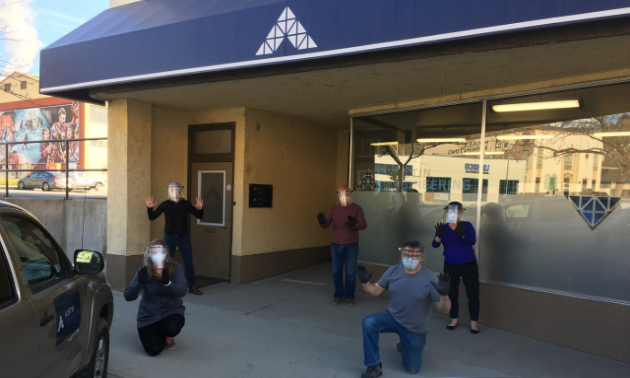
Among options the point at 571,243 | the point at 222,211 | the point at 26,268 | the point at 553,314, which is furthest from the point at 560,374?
the point at 222,211

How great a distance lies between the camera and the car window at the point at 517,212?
5496mm

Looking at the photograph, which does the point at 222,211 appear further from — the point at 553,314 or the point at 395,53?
the point at 553,314

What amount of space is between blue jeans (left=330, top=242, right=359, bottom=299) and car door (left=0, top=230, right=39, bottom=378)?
4.73 m

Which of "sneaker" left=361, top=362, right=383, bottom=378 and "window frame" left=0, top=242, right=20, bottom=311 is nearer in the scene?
"window frame" left=0, top=242, right=20, bottom=311

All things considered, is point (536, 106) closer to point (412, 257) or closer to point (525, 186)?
point (525, 186)

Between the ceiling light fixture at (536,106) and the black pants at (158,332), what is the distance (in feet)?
15.3

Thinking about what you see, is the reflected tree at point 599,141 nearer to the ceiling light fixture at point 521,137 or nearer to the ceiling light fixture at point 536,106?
the ceiling light fixture at point 521,137

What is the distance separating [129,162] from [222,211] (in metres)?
1.79

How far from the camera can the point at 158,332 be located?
15.1 feet

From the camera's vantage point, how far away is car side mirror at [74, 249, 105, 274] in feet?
10.5

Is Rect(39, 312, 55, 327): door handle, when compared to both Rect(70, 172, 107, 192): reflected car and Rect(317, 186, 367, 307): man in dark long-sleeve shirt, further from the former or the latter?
Rect(70, 172, 107, 192): reflected car

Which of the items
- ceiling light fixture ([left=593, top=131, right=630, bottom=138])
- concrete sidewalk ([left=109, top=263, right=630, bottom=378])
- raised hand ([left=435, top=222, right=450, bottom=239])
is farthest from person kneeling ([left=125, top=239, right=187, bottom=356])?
ceiling light fixture ([left=593, top=131, right=630, bottom=138])

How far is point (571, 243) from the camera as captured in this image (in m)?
5.12

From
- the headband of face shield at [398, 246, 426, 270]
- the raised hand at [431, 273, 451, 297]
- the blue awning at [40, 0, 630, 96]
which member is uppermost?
the blue awning at [40, 0, 630, 96]
